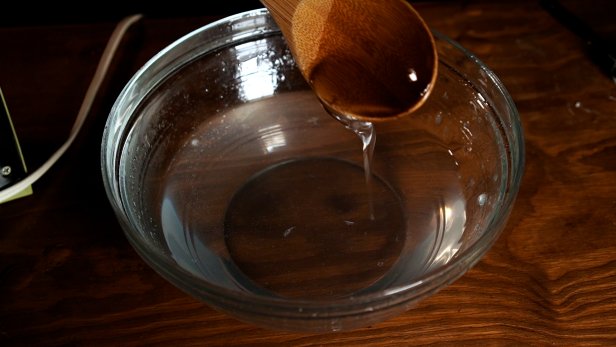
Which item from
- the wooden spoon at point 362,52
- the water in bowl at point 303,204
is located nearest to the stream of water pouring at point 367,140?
the water in bowl at point 303,204

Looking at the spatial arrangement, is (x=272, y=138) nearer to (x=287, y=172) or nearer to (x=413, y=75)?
(x=287, y=172)

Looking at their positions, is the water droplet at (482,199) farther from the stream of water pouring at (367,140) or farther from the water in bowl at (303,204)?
the stream of water pouring at (367,140)

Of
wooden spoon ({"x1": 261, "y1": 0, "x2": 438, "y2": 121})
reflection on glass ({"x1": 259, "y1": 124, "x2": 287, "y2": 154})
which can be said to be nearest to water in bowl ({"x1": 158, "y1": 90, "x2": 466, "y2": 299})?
reflection on glass ({"x1": 259, "y1": 124, "x2": 287, "y2": 154})

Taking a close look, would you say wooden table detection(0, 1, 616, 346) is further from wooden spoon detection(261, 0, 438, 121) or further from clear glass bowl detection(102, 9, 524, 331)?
wooden spoon detection(261, 0, 438, 121)

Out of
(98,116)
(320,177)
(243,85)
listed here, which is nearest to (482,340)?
(320,177)

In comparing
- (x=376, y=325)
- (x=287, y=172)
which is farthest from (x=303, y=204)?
(x=376, y=325)

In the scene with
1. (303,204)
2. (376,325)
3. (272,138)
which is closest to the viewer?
(376,325)
